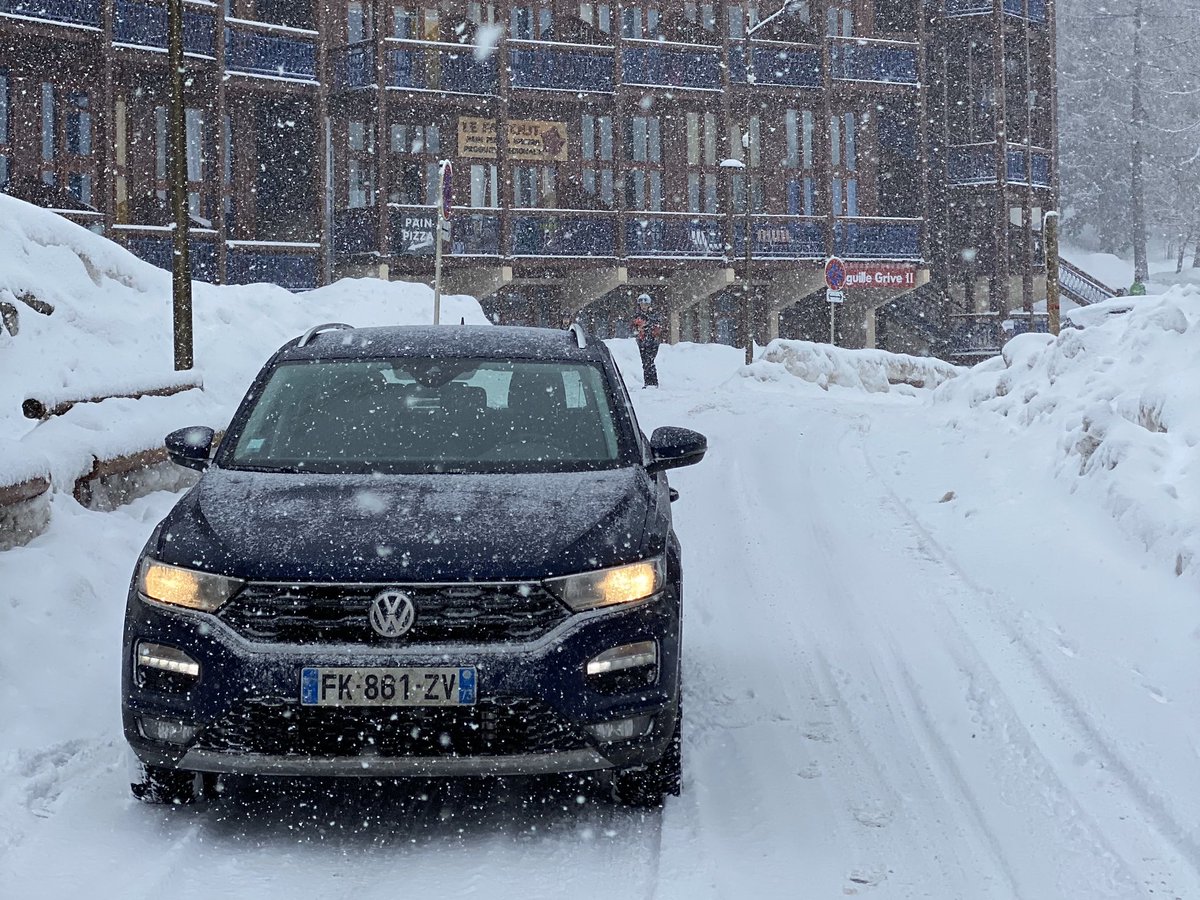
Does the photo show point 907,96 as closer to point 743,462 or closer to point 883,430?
point 883,430

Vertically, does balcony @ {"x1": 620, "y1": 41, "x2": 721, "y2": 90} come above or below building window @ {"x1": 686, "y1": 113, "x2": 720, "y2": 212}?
above

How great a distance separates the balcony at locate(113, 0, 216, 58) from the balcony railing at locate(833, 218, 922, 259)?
57.3 feet

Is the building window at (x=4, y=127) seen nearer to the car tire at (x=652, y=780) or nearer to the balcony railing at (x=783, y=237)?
the balcony railing at (x=783, y=237)

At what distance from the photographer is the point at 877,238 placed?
37.6 metres

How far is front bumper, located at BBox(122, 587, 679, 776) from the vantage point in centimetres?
392

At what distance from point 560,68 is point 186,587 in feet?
101

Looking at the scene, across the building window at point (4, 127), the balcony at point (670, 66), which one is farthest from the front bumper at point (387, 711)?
the balcony at point (670, 66)

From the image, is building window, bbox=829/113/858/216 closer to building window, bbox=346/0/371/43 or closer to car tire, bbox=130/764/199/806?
building window, bbox=346/0/371/43

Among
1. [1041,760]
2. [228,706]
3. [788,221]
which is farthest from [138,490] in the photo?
[788,221]

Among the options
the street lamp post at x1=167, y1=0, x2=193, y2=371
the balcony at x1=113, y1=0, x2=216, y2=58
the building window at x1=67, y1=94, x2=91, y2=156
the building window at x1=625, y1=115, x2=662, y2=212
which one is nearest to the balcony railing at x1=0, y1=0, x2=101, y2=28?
the balcony at x1=113, y1=0, x2=216, y2=58

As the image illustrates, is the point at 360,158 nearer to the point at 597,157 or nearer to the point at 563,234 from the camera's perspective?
the point at 563,234

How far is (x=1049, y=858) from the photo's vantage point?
404cm

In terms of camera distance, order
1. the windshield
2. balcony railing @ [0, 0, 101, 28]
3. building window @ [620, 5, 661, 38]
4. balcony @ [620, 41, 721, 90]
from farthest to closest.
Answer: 1. building window @ [620, 5, 661, 38]
2. balcony @ [620, 41, 721, 90]
3. balcony railing @ [0, 0, 101, 28]
4. the windshield

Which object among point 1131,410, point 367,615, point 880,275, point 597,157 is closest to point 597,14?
point 597,157
